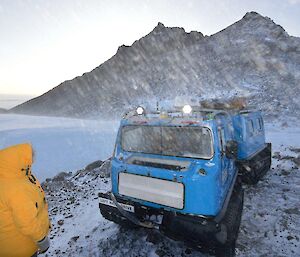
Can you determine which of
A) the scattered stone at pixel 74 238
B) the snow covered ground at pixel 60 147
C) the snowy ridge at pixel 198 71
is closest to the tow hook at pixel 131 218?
the scattered stone at pixel 74 238

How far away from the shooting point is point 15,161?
2.97 metres

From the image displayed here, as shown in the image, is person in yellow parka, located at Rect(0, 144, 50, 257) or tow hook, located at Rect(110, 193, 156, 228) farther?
tow hook, located at Rect(110, 193, 156, 228)

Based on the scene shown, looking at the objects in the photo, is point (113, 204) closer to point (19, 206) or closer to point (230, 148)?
point (230, 148)

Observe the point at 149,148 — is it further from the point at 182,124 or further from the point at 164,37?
the point at 164,37

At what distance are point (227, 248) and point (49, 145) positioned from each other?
20.8 m

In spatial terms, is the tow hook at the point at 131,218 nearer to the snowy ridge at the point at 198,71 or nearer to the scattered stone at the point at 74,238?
the scattered stone at the point at 74,238

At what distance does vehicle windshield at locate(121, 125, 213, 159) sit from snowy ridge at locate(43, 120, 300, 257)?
204 cm

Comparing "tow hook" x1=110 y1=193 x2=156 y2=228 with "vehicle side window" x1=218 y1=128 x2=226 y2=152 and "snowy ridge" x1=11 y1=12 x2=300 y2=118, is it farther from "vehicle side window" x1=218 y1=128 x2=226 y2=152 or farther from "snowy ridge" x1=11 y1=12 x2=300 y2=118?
"snowy ridge" x1=11 y1=12 x2=300 y2=118

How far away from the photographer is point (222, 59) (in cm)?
6662

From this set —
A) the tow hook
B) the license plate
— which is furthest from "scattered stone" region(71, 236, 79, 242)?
the tow hook

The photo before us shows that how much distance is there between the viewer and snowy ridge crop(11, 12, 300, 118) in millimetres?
53406

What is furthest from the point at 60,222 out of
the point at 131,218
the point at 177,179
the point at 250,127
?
the point at 250,127

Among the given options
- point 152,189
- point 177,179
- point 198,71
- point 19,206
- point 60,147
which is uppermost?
point 198,71

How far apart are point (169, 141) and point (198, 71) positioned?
208 ft
